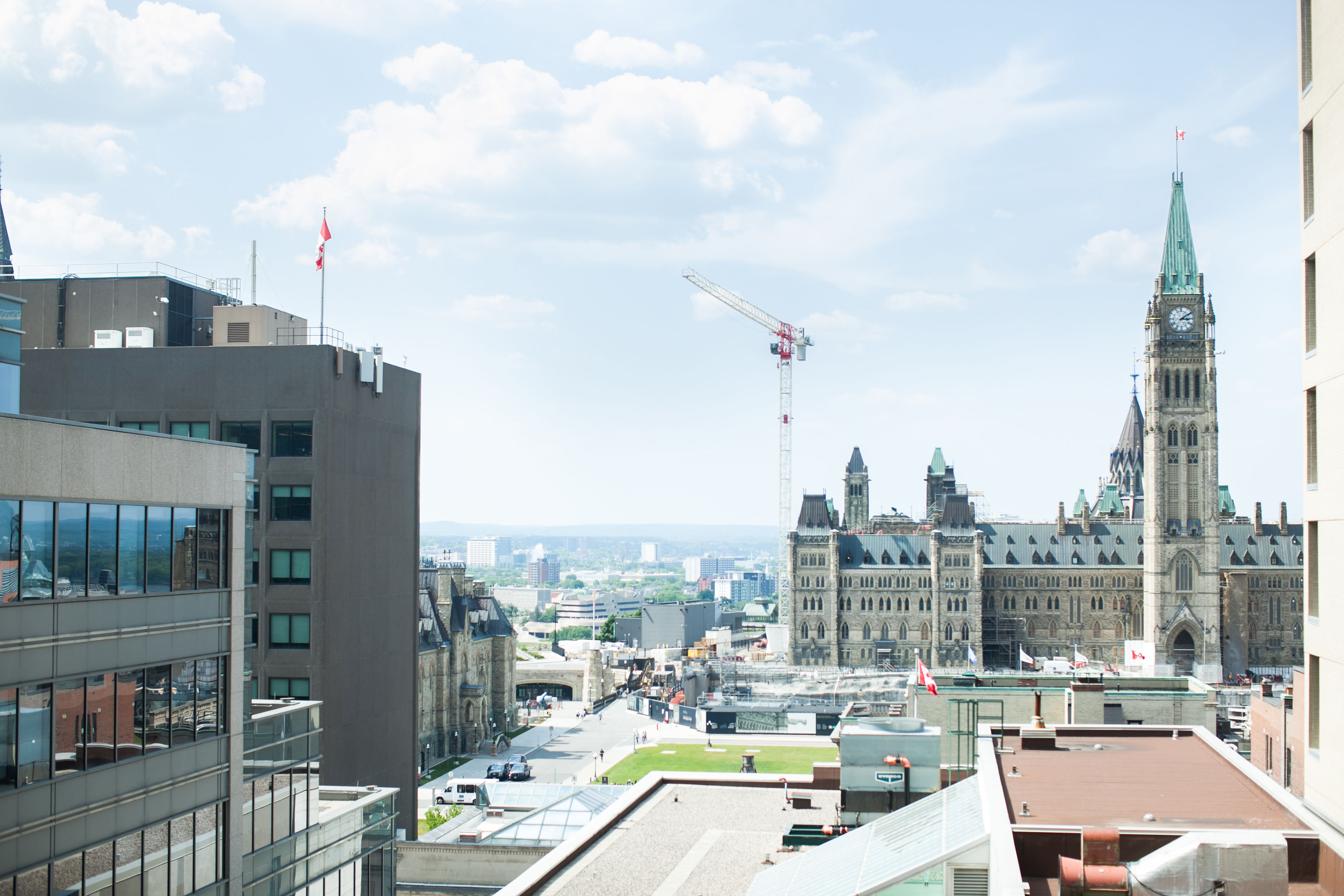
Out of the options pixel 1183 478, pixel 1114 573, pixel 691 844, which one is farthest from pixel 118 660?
pixel 1114 573

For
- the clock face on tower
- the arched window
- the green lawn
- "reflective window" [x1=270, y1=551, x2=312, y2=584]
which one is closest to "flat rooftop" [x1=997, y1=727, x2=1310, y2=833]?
"reflective window" [x1=270, y1=551, x2=312, y2=584]

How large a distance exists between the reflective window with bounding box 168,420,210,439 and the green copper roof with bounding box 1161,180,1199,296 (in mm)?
145396

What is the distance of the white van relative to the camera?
77.8 m

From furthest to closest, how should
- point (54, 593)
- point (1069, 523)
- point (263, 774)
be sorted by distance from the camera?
1. point (1069, 523)
2. point (263, 774)
3. point (54, 593)

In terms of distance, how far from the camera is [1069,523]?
572 ft

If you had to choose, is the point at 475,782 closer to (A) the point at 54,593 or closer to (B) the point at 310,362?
(B) the point at 310,362

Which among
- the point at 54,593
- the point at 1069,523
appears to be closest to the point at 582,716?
the point at 1069,523

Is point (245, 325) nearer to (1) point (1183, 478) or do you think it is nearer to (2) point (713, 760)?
(2) point (713, 760)

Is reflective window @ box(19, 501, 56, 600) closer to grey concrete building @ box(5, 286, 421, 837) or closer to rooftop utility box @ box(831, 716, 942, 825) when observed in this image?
rooftop utility box @ box(831, 716, 942, 825)

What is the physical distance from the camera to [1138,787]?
21.1 m

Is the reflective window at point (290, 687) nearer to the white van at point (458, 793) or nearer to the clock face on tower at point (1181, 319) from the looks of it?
the white van at point (458, 793)

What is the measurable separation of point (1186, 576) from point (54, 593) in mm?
161578

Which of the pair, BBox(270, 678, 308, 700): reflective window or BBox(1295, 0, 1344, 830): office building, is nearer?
BBox(1295, 0, 1344, 830): office building

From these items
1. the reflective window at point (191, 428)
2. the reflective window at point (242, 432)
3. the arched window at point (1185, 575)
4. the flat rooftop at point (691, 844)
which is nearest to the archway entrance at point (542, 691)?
the arched window at point (1185, 575)
